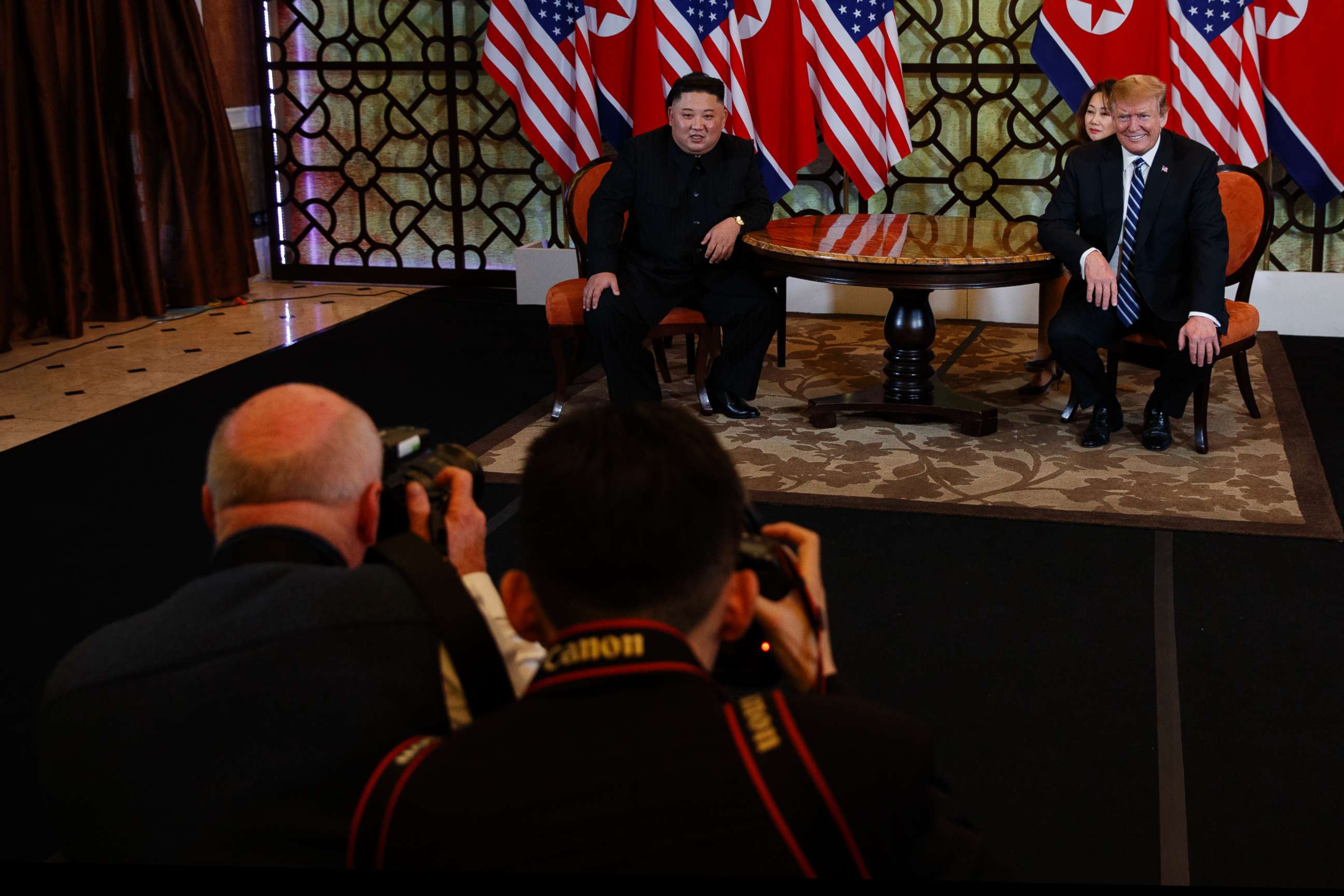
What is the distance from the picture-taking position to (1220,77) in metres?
5.68

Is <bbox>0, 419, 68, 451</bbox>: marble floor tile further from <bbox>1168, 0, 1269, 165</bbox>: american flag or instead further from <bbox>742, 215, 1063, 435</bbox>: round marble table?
<bbox>1168, 0, 1269, 165</bbox>: american flag

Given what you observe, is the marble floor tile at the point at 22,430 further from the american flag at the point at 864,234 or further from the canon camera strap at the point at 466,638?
the canon camera strap at the point at 466,638

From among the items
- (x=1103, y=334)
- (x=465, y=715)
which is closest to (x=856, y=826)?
(x=465, y=715)

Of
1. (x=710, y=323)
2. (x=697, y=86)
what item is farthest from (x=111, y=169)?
(x=710, y=323)

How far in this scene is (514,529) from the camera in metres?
3.63

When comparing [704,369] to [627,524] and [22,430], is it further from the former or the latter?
[627,524]

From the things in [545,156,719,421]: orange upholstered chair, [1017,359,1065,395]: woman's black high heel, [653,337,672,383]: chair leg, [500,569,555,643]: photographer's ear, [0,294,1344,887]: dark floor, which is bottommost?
[0,294,1344,887]: dark floor

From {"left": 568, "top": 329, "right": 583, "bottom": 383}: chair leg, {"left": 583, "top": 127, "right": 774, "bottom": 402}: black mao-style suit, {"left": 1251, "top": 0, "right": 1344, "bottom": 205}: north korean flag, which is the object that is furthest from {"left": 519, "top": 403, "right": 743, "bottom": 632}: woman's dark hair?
{"left": 1251, "top": 0, "right": 1344, "bottom": 205}: north korean flag

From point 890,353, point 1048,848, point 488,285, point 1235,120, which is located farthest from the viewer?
point 488,285

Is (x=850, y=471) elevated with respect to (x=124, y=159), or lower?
lower

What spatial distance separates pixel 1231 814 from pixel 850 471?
1984 mm

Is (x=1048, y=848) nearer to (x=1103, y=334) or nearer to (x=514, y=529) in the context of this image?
(x=514, y=529)

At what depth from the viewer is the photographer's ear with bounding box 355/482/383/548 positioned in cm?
140

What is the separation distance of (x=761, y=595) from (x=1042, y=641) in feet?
5.99
